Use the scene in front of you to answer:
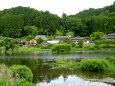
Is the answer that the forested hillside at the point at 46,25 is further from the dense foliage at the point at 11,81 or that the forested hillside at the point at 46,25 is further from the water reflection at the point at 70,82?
the dense foliage at the point at 11,81

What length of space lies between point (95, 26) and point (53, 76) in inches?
3521

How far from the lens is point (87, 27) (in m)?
110

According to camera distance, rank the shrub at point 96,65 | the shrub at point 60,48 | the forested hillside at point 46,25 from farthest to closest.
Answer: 1. the forested hillside at point 46,25
2. the shrub at point 60,48
3. the shrub at point 96,65

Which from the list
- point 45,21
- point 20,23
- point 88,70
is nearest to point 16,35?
point 20,23

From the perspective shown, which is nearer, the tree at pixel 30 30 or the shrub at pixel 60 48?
the shrub at pixel 60 48

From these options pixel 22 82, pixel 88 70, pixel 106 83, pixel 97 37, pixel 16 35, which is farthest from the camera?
pixel 16 35

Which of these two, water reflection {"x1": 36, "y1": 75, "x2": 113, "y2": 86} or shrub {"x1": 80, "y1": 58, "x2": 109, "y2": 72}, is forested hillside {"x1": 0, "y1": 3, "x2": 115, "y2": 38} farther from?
water reflection {"x1": 36, "y1": 75, "x2": 113, "y2": 86}

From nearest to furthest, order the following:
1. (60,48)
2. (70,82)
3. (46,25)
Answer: (70,82) → (60,48) → (46,25)

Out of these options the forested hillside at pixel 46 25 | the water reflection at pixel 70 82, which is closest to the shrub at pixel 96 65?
the water reflection at pixel 70 82

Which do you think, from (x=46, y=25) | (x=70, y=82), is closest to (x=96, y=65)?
(x=70, y=82)

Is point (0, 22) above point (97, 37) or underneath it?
above

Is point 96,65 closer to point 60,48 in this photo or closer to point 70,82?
point 70,82

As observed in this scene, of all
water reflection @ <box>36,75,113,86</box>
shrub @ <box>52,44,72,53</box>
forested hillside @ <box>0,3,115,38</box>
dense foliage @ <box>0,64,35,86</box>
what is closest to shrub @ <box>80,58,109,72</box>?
water reflection @ <box>36,75,113,86</box>

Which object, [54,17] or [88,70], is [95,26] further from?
[88,70]
